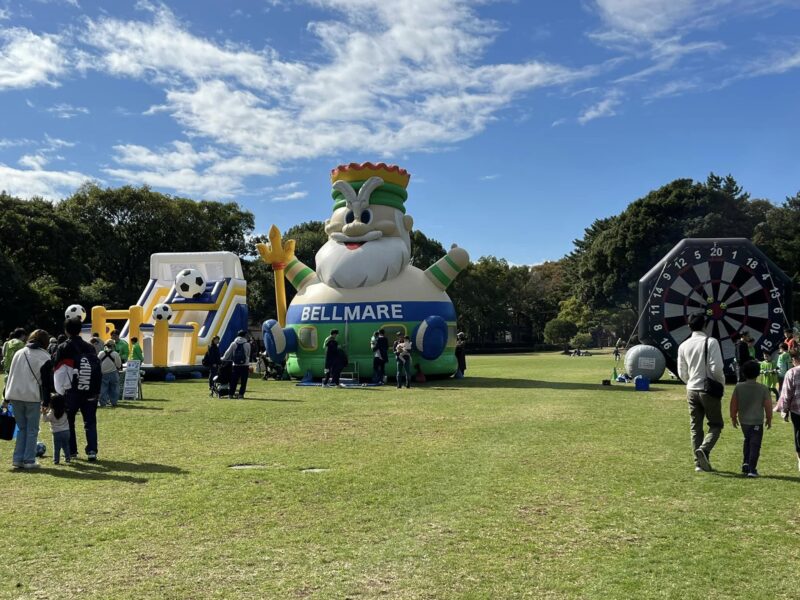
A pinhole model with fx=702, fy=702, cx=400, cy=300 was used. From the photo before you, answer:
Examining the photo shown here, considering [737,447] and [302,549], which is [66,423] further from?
[737,447]

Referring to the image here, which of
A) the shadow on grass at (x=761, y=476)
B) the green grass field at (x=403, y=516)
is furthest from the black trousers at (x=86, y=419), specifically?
the shadow on grass at (x=761, y=476)

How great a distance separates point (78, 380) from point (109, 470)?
126 cm

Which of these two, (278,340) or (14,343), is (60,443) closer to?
(14,343)

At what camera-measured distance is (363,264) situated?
20.0 metres

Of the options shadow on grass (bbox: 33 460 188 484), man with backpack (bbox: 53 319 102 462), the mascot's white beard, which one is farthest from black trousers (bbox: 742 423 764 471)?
the mascot's white beard

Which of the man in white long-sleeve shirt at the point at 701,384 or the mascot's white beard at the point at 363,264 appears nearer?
the man in white long-sleeve shirt at the point at 701,384

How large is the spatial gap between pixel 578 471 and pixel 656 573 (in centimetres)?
313

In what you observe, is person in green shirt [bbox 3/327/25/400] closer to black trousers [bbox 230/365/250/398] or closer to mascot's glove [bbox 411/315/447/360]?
black trousers [bbox 230/365/250/398]

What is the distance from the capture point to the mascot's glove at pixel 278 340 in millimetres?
20164

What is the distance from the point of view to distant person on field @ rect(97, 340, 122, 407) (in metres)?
13.0

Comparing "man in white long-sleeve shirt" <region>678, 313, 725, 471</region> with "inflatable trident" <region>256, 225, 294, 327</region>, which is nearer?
"man in white long-sleeve shirt" <region>678, 313, 725, 471</region>

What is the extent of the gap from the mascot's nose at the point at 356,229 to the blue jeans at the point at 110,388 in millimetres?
8566

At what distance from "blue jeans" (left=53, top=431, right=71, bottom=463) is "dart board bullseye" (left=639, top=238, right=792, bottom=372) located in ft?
53.4

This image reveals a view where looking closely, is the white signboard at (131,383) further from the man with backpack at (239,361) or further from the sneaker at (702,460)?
the sneaker at (702,460)
